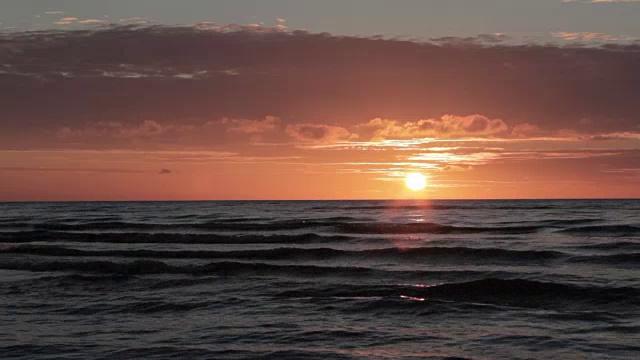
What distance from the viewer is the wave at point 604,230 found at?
42.7m

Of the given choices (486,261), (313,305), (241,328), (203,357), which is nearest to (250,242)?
(486,261)

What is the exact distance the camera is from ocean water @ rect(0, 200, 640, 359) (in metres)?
13.8

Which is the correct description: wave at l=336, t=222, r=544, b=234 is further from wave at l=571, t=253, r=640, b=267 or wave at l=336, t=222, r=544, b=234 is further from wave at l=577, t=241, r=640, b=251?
wave at l=571, t=253, r=640, b=267

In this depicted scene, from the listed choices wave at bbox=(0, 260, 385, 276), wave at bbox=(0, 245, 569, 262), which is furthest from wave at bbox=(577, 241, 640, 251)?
wave at bbox=(0, 260, 385, 276)

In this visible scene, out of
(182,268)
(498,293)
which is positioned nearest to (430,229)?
(182,268)

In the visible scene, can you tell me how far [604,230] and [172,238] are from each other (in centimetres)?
2608

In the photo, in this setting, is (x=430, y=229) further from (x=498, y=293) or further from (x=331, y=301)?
(x=331, y=301)

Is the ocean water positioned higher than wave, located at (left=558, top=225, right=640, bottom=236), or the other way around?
wave, located at (left=558, top=225, right=640, bottom=236)

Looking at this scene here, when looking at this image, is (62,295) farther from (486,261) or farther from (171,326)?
(486,261)

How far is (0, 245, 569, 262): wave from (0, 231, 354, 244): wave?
6.80 metres

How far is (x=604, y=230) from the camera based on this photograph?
4531cm

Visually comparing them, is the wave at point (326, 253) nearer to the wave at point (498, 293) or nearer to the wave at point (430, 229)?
the wave at point (498, 293)

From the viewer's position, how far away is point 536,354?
1313 centimetres


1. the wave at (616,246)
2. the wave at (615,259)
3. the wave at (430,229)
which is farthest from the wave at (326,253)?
the wave at (430,229)
